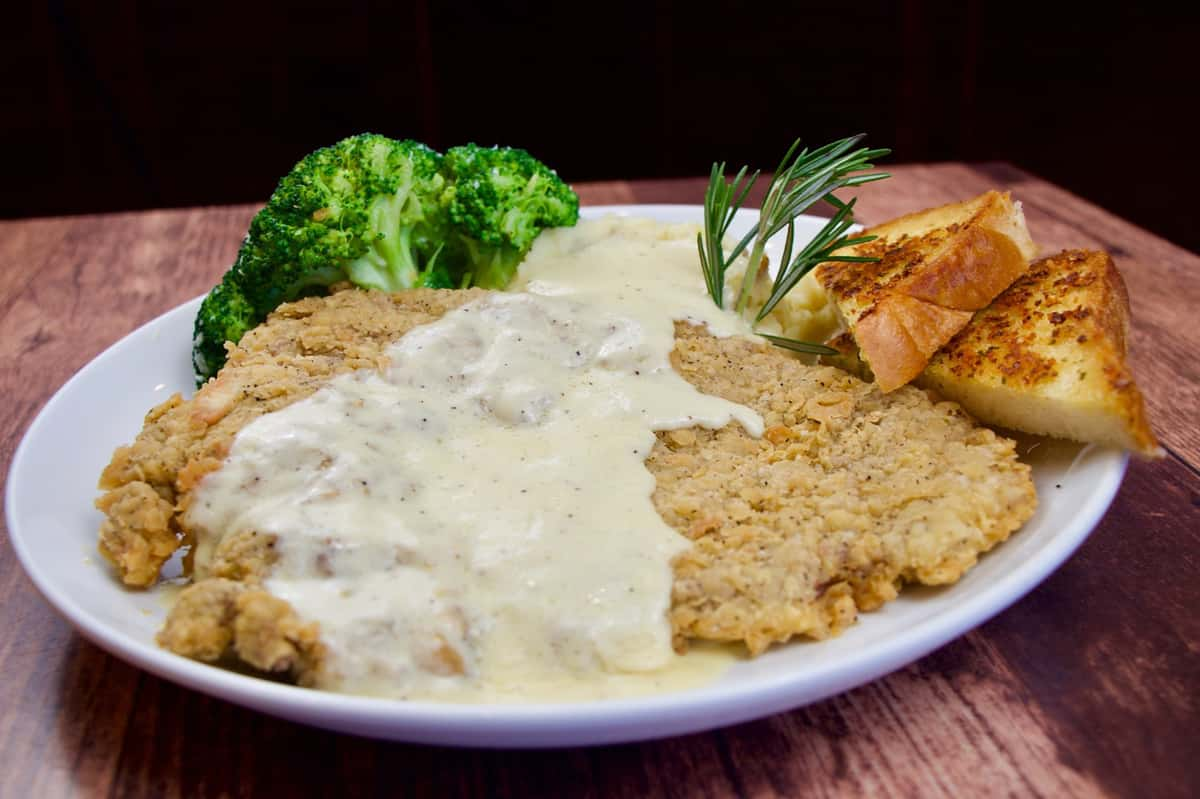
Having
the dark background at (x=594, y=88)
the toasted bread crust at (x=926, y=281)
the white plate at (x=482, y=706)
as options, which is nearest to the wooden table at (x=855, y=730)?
the white plate at (x=482, y=706)

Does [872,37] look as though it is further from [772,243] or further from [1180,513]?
[1180,513]

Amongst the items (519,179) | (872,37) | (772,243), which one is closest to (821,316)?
(772,243)

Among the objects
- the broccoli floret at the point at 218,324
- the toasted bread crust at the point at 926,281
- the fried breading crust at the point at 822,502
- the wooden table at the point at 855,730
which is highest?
the toasted bread crust at the point at 926,281

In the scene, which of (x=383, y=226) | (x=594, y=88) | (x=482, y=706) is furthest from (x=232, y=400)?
(x=594, y=88)

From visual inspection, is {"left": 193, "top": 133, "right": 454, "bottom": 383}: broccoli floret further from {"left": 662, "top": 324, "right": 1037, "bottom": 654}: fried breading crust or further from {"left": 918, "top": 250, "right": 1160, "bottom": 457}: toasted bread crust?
{"left": 918, "top": 250, "right": 1160, "bottom": 457}: toasted bread crust

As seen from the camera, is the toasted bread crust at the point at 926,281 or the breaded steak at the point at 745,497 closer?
the breaded steak at the point at 745,497

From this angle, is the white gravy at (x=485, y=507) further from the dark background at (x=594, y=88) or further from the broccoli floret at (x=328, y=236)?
→ the dark background at (x=594, y=88)
